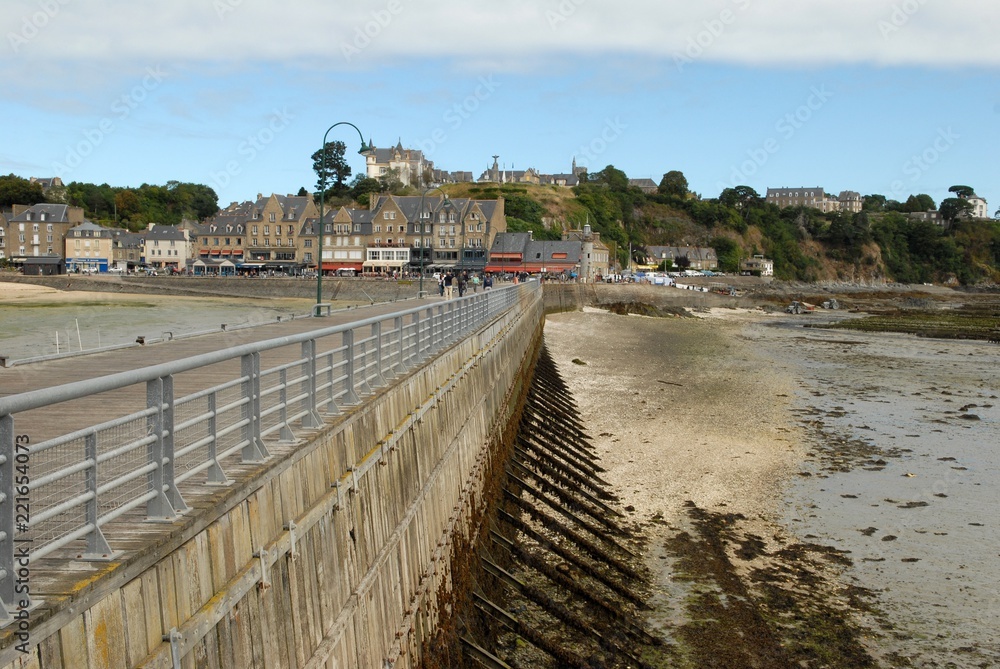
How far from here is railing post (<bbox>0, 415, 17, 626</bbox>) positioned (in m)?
3.77

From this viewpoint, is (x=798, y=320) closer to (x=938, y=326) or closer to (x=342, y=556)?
(x=938, y=326)

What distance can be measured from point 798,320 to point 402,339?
82044 mm

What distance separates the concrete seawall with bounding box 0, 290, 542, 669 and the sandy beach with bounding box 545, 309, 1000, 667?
468 cm

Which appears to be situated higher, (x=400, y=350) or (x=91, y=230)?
(x=91, y=230)

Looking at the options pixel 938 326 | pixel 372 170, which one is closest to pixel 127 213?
pixel 372 170

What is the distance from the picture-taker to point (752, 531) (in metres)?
18.5

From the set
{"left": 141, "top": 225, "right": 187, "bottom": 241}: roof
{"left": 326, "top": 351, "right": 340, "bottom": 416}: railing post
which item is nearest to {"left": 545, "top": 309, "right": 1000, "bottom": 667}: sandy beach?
{"left": 326, "top": 351, "right": 340, "bottom": 416}: railing post

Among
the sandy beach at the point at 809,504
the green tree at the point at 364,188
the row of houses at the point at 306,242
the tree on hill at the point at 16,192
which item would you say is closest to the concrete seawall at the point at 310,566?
the sandy beach at the point at 809,504

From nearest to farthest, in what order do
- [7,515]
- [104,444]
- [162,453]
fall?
1. [7,515]
2. [162,453]
3. [104,444]

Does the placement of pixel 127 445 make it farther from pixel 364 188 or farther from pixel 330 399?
pixel 364 188

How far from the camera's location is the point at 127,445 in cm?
479

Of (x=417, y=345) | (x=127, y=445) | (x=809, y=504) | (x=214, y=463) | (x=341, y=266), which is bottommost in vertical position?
(x=809, y=504)

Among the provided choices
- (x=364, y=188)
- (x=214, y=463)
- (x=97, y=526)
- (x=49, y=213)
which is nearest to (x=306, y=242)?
(x=49, y=213)

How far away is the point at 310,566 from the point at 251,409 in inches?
58.3
